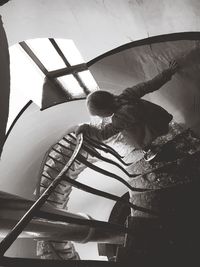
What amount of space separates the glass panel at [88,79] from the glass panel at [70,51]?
0.69ft

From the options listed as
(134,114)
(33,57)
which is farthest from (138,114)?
(33,57)

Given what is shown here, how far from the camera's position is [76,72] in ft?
13.1

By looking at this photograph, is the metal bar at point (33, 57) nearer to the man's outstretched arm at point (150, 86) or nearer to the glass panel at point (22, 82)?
the glass panel at point (22, 82)

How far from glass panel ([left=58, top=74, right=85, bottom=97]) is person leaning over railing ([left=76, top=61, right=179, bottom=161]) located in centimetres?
128

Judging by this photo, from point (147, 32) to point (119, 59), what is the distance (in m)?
0.57

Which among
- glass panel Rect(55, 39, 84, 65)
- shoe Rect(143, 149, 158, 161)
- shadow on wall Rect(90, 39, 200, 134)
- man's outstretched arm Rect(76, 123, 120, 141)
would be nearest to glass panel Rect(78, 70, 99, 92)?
glass panel Rect(55, 39, 84, 65)

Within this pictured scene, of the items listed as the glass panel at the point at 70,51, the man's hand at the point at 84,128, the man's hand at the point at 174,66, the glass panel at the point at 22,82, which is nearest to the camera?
the man's hand at the point at 84,128

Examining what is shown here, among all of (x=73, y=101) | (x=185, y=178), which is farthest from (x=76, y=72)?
(x=185, y=178)

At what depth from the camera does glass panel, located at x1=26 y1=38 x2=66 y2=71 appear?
136 inches

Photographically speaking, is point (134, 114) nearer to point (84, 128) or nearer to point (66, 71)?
→ point (84, 128)

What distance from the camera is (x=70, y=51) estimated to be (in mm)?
3625

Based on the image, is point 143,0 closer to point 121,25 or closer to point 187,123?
point 121,25

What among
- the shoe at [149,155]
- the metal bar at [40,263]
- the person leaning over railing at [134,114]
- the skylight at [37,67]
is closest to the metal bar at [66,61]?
the skylight at [37,67]

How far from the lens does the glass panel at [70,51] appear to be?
11.3ft
